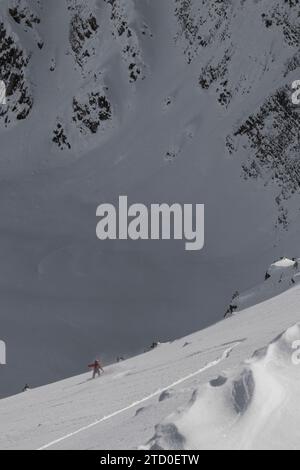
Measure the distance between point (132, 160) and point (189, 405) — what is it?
4244cm

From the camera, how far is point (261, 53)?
48.0m

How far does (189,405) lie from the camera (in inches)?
251

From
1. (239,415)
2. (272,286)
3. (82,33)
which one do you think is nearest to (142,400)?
(239,415)

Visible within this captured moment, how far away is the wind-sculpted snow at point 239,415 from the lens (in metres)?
5.94

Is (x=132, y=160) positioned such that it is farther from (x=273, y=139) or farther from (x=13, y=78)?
(x=13, y=78)

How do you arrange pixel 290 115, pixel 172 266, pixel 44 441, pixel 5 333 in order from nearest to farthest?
pixel 44 441, pixel 5 333, pixel 172 266, pixel 290 115

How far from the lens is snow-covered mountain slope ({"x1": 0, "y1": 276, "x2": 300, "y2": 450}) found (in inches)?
239

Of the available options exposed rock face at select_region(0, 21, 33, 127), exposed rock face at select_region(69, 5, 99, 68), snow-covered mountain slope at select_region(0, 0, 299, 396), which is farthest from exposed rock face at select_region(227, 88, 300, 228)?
exposed rock face at select_region(0, 21, 33, 127)

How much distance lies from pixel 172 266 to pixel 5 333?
9377mm

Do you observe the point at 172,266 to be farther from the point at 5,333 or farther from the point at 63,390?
the point at 63,390

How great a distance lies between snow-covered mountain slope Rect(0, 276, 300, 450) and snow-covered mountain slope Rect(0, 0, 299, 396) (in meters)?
16.9

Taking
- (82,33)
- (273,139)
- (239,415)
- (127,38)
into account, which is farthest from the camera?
(82,33)

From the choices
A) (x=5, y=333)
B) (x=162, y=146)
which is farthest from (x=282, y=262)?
(x=162, y=146)

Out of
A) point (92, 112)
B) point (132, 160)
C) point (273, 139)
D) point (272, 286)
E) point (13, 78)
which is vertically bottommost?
point (272, 286)
